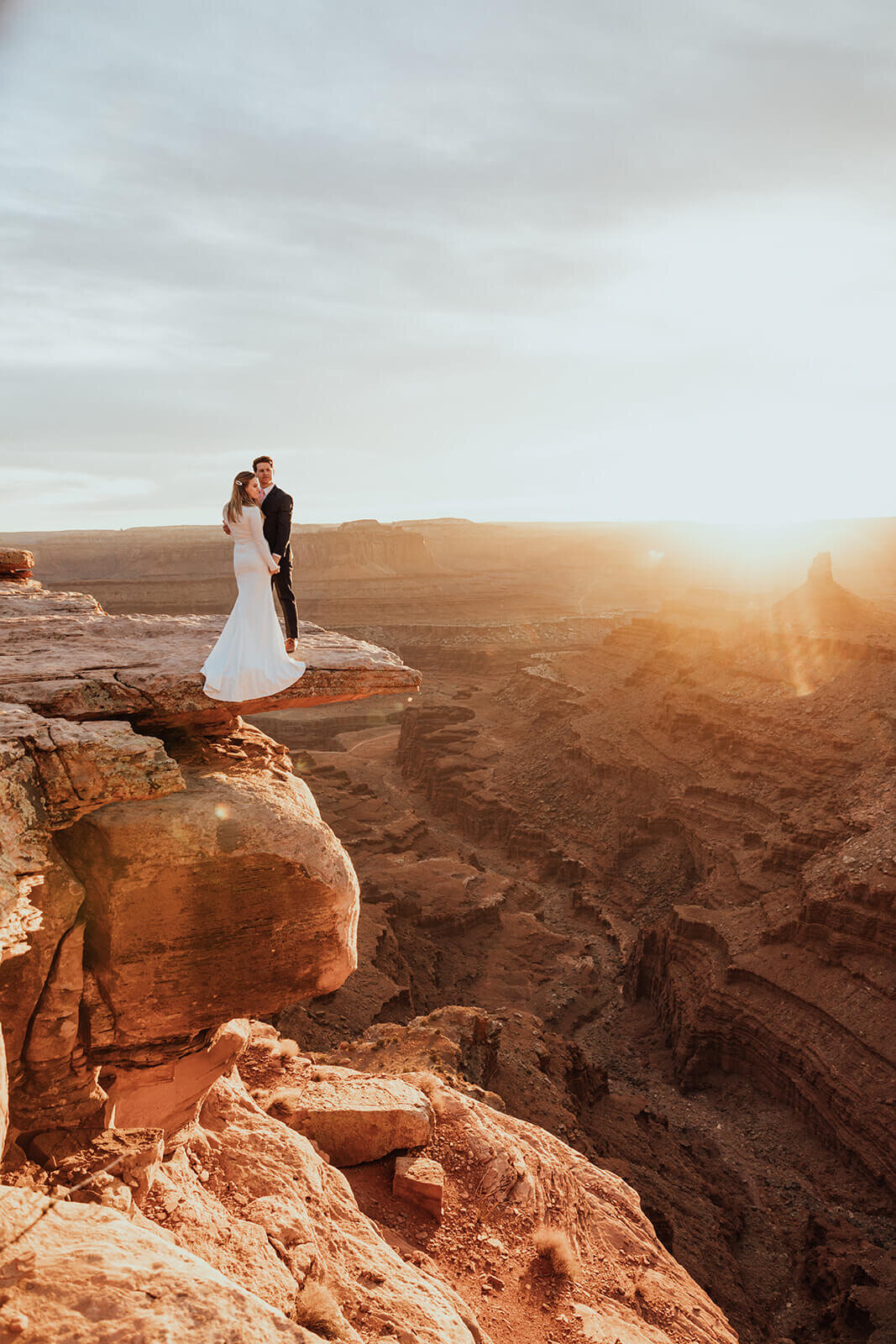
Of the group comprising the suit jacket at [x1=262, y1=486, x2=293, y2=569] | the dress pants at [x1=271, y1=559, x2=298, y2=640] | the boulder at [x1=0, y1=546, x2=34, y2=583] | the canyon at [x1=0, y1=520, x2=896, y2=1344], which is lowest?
the canyon at [x1=0, y1=520, x2=896, y2=1344]

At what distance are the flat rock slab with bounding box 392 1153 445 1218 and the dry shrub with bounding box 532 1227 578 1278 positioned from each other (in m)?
1.11

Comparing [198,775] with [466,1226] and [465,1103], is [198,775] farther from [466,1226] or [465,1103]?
[465,1103]

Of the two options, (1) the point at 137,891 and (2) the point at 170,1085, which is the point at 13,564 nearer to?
(1) the point at 137,891

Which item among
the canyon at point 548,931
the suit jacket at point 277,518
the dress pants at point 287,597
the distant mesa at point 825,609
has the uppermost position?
Result: the suit jacket at point 277,518

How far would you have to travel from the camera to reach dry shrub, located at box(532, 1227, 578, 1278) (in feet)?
26.3

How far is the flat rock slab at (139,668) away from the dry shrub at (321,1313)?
168 inches

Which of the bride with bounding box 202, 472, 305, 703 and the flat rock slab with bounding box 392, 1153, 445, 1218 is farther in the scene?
the flat rock slab with bounding box 392, 1153, 445, 1218

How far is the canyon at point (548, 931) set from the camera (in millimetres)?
5797

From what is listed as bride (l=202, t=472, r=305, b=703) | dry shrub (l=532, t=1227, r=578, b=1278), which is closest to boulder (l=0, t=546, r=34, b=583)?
bride (l=202, t=472, r=305, b=703)

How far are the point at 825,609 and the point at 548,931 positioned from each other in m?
17.8

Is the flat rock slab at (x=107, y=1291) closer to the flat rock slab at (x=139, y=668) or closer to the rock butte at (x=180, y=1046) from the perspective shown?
the rock butte at (x=180, y=1046)

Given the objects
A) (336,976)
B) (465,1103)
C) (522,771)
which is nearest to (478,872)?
(522,771)

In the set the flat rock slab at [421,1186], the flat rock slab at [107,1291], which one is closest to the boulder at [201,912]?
the flat rock slab at [107,1291]

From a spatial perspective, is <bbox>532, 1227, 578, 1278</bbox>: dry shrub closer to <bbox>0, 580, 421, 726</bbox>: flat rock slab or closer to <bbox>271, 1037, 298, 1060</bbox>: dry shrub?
<bbox>271, 1037, 298, 1060</bbox>: dry shrub
